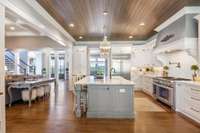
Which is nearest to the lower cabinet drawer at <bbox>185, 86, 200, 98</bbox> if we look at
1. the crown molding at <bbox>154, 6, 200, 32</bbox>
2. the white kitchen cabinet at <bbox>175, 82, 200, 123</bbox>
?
the white kitchen cabinet at <bbox>175, 82, 200, 123</bbox>

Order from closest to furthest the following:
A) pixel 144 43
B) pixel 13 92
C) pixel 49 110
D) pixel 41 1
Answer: pixel 41 1, pixel 49 110, pixel 13 92, pixel 144 43

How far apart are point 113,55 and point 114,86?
6328 millimetres

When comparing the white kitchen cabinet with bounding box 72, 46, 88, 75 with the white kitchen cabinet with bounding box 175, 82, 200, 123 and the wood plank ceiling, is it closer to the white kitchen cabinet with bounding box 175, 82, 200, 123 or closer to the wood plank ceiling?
the wood plank ceiling

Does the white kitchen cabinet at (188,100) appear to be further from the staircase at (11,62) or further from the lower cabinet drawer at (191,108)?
the staircase at (11,62)

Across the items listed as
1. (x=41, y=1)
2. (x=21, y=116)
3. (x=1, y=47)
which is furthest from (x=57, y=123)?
(x=41, y=1)

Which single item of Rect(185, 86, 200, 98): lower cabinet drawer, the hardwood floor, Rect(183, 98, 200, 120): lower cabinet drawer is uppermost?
Rect(185, 86, 200, 98): lower cabinet drawer

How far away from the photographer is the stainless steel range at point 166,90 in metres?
6.08

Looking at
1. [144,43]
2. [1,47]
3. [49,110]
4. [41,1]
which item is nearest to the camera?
[1,47]

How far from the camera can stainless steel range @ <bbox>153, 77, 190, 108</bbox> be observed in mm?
6082

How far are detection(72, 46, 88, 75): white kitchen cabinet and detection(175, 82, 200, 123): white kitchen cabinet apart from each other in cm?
648

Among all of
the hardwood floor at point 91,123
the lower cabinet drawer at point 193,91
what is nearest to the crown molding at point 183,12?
the lower cabinet drawer at point 193,91

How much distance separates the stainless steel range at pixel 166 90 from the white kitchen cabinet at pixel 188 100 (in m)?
0.23

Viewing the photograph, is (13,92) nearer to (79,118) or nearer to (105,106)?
(79,118)

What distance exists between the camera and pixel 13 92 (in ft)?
23.7
